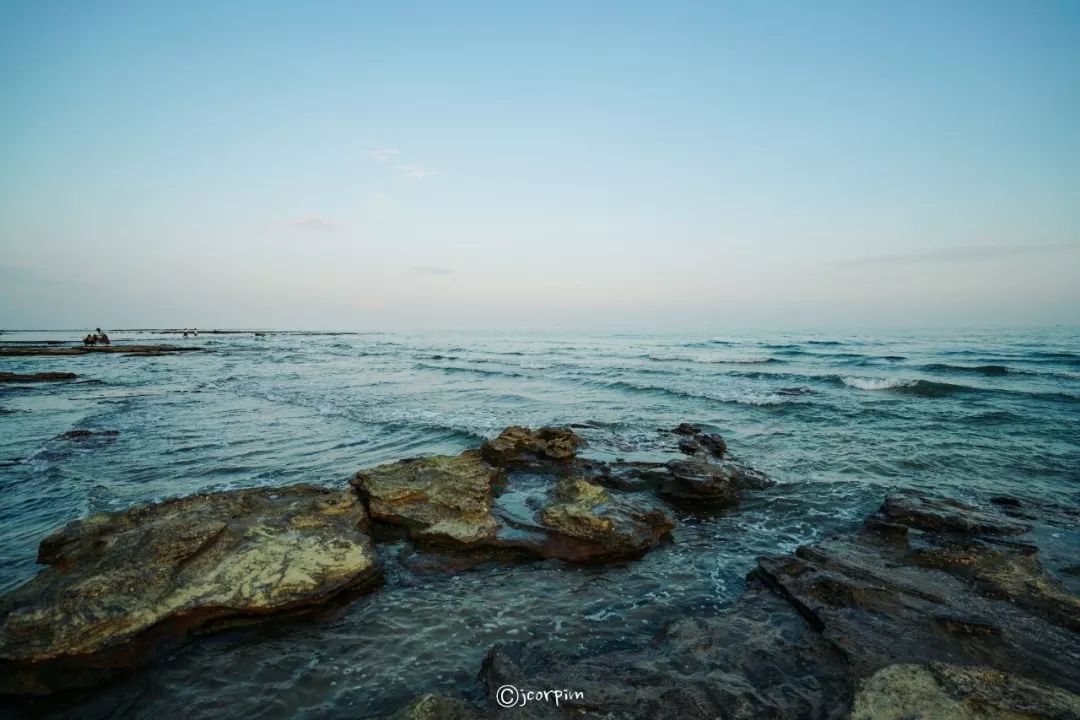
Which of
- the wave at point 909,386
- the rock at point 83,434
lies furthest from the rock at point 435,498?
the wave at point 909,386

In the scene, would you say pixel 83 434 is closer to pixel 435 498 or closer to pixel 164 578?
pixel 164 578

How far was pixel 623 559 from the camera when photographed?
6.81m

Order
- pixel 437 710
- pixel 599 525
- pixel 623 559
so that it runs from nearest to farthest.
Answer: pixel 437 710 → pixel 623 559 → pixel 599 525

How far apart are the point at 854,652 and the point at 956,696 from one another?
880 mm

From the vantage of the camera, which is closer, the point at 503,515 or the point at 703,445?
the point at 503,515

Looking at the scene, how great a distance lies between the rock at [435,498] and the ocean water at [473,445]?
0.57 m

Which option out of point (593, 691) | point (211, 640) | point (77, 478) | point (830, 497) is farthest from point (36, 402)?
point (830, 497)

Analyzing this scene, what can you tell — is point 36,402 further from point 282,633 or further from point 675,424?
point 675,424

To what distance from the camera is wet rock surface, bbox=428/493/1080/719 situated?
11.7ft

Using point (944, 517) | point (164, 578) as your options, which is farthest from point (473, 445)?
point (944, 517)

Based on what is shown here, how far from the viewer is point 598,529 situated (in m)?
7.02

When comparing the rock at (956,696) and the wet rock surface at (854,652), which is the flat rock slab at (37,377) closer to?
the wet rock surface at (854,652)

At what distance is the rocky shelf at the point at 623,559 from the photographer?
371 cm

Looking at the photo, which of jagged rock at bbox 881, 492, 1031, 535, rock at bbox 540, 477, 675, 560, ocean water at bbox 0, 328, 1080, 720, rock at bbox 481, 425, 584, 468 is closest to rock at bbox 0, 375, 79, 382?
ocean water at bbox 0, 328, 1080, 720
